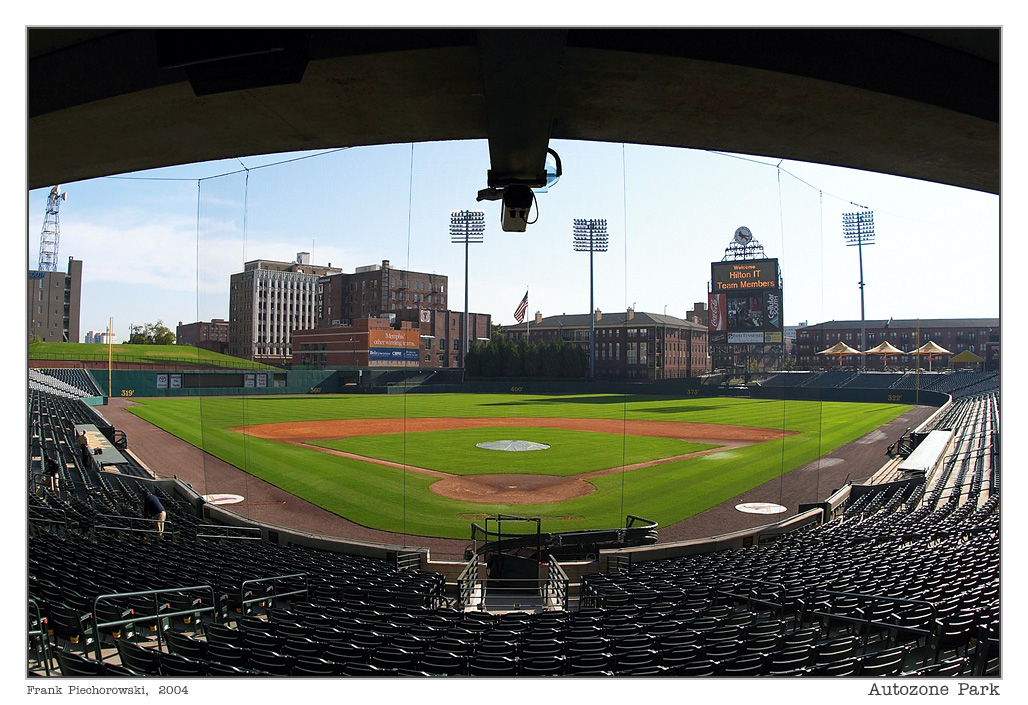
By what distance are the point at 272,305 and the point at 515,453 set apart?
13.5 m

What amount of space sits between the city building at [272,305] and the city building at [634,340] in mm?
10296

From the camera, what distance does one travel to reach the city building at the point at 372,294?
45.8ft

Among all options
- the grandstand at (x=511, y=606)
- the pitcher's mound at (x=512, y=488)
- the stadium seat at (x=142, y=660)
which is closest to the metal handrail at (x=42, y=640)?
the grandstand at (x=511, y=606)

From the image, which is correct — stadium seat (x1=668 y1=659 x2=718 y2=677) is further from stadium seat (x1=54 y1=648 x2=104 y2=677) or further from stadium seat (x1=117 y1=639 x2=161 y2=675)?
stadium seat (x1=54 y1=648 x2=104 y2=677)

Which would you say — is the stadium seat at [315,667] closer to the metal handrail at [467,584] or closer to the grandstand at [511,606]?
the grandstand at [511,606]

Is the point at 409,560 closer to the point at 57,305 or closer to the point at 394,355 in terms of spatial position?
the point at 394,355

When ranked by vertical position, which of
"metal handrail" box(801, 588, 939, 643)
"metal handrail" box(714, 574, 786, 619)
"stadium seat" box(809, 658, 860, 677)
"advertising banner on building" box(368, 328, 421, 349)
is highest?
"advertising banner on building" box(368, 328, 421, 349)

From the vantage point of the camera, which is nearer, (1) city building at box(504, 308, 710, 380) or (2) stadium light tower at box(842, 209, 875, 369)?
(1) city building at box(504, 308, 710, 380)

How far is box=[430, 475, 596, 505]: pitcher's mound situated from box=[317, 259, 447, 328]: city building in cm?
627

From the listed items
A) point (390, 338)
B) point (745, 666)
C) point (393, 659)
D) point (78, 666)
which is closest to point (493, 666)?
point (393, 659)

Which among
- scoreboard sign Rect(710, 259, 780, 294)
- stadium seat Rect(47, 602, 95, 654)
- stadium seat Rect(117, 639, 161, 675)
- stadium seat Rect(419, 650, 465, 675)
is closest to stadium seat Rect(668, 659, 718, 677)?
stadium seat Rect(419, 650, 465, 675)

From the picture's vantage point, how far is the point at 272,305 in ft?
48.1

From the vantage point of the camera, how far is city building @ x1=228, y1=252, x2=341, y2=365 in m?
14.2

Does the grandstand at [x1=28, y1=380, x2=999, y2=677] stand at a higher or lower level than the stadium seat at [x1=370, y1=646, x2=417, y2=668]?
lower
